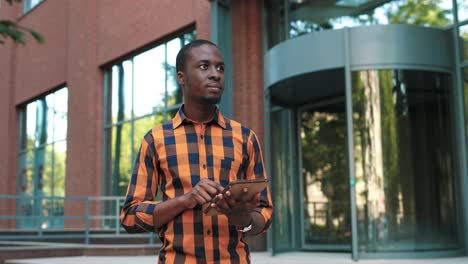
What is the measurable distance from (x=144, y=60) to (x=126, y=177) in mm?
3012

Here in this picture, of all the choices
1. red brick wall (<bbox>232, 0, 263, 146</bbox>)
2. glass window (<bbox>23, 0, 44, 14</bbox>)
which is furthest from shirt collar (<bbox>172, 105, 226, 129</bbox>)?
glass window (<bbox>23, 0, 44, 14</bbox>)

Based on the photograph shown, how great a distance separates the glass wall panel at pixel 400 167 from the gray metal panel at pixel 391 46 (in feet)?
0.54

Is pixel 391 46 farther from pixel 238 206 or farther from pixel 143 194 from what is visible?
pixel 238 206

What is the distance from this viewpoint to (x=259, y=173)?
6.85 feet

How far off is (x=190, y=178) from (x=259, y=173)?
266 mm

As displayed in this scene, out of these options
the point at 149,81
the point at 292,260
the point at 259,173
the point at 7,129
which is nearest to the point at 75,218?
the point at 149,81

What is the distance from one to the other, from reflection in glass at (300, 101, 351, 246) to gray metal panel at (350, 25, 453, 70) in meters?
2.29

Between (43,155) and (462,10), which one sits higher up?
(462,10)

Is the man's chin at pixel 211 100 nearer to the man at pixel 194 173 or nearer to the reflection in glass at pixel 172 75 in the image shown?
the man at pixel 194 173

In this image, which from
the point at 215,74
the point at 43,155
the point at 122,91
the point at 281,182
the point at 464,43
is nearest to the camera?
the point at 215,74

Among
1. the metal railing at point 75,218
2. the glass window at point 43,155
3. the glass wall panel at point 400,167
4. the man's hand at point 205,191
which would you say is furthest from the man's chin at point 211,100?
the glass window at point 43,155

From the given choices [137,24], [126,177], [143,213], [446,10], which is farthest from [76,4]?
[143,213]

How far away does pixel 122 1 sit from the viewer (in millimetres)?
16203

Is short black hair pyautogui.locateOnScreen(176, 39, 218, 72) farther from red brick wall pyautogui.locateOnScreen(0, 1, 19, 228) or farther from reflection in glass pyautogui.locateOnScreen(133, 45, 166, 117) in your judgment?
red brick wall pyautogui.locateOnScreen(0, 1, 19, 228)
